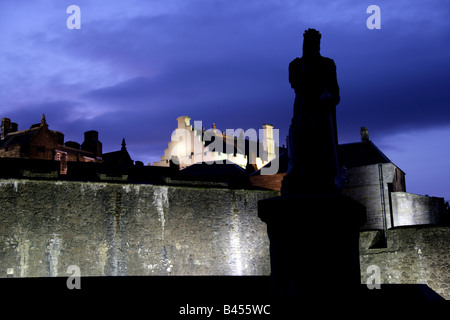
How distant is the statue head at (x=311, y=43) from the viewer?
17.2ft

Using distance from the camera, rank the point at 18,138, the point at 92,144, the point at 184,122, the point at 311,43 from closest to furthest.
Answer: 1. the point at 311,43
2. the point at 18,138
3. the point at 92,144
4. the point at 184,122

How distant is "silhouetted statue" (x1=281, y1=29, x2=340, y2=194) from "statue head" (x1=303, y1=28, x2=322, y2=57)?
0.07ft

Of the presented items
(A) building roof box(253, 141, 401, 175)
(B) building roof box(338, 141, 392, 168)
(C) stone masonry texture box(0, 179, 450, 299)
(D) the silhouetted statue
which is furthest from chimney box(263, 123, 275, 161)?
(D) the silhouetted statue

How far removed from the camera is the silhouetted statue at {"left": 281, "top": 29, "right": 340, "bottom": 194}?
4.97 m

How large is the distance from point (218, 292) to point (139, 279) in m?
1.15

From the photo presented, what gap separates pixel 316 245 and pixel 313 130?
3.87ft

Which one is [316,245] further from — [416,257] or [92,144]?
[92,144]

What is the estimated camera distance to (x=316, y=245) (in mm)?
4562

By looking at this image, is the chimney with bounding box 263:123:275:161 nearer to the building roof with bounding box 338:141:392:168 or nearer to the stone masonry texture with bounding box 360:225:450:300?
the building roof with bounding box 338:141:392:168

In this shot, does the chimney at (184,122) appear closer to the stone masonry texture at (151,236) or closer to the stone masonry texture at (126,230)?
the stone masonry texture at (126,230)

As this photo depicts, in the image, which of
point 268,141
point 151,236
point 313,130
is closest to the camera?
point 313,130

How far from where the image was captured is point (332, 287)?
14.8 feet

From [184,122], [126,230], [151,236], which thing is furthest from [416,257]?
[184,122]
